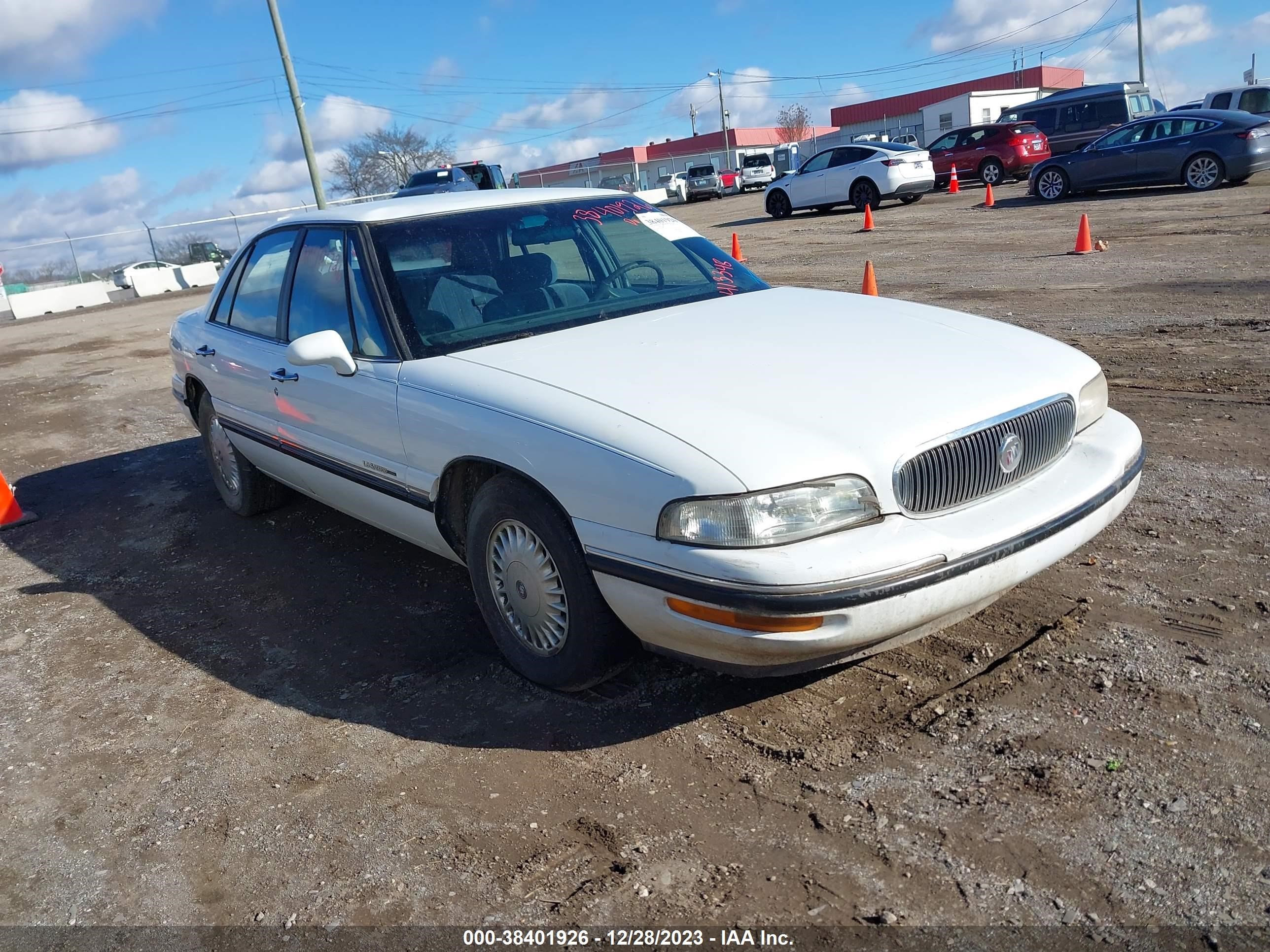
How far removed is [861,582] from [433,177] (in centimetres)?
2715

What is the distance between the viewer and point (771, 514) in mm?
2760

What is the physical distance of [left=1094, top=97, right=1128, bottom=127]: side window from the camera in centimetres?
2425

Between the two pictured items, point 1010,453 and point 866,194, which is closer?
point 1010,453

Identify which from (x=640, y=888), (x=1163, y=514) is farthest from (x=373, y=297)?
(x=1163, y=514)

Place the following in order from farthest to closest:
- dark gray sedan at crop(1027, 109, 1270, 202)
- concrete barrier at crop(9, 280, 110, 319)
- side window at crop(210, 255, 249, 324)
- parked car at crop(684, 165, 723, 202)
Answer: parked car at crop(684, 165, 723, 202) < concrete barrier at crop(9, 280, 110, 319) < dark gray sedan at crop(1027, 109, 1270, 202) < side window at crop(210, 255, 249, 324)

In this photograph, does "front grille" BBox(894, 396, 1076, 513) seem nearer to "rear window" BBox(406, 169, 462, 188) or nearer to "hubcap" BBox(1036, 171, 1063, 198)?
"hubcap" BBox(1036, 171, 1063, 198)

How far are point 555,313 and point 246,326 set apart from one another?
1.99 meters

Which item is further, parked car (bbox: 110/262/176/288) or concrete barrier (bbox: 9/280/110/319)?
parked car (bbox: 110/262/176/288)

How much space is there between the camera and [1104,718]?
2.99m

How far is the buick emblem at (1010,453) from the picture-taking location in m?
3.10

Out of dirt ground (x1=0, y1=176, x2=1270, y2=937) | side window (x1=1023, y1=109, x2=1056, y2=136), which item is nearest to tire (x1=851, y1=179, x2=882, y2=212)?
side window (x1=1023, y1=109, x2=1056, y2=136)

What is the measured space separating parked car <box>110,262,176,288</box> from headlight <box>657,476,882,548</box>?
32.3 meters

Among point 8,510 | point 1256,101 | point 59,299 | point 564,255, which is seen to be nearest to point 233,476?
point 8,510

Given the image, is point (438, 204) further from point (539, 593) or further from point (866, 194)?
point (866, 194)
